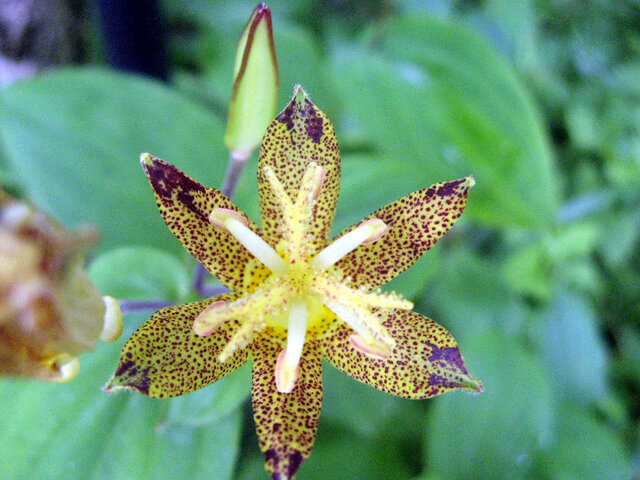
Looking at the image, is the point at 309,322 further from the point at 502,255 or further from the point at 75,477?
the point at 502,255

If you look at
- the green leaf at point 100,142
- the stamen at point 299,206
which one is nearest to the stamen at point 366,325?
the stamen at point 299,206

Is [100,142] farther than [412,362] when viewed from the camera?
Yes

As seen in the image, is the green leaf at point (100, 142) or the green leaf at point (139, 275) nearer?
the green leaf at point (139, 275)

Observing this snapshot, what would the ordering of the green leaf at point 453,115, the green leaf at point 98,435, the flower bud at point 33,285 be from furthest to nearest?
the green leaf at point 453,115, the green leaf at point 98,435, the flower bud at point 33,285

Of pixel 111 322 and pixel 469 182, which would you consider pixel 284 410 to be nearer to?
pixel 111 322

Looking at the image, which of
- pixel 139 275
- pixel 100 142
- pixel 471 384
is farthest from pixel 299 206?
pixel 100 142

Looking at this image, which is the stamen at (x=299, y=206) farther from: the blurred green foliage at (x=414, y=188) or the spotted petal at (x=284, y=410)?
the blurred green foliage at (x=414, y=188)

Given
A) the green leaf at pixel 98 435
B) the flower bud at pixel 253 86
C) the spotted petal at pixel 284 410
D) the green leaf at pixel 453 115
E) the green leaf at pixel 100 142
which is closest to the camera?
the spotted petal at pixel 284 410
